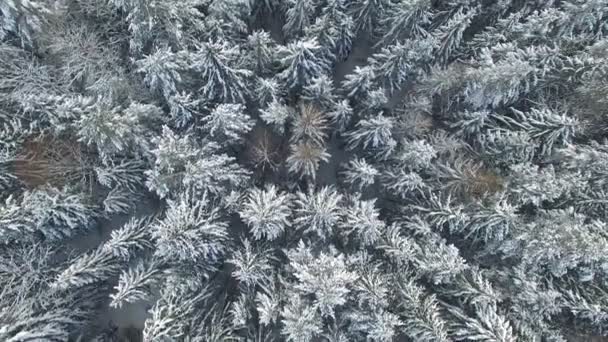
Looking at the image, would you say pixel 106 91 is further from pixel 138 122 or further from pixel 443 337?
pixel 443 337

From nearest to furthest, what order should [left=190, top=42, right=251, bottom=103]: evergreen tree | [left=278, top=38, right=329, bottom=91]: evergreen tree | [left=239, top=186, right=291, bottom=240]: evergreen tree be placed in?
1. [left=239, top=186, right=291, bottom=240]: evergreen tree
2. [left=190, top=42, right=251, bottom=103]: evergreen tree
3. [left=278, top=38, right=329, bottom=91]: evergreen tree

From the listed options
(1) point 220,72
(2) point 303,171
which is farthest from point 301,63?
(2) point 303,171

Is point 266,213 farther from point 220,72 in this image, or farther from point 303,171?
point 220,72

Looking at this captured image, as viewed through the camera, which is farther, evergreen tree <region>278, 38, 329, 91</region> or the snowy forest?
evergreen tree <region>278, 38, 329, 91</region>

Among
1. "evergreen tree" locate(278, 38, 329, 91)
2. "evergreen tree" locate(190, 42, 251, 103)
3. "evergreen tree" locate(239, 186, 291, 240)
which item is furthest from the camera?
"evergreen tree" locate(278, 38, 329, 91)

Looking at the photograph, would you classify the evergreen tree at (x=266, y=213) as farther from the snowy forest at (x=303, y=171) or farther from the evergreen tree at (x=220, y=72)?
the evergreen tree at (x=220, y=72)

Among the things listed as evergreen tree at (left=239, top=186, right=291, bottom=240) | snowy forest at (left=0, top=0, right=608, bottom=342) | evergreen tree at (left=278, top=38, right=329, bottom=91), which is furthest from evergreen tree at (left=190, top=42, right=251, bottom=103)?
evergreen tree at (left=239, top=186, right=291, bottom=240)

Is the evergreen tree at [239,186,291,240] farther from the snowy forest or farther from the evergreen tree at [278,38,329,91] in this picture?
the evergreen tree at [278,38,329,91]

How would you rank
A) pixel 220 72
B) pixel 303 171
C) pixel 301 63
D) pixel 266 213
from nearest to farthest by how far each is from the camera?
1. pixel 266 213
2. pixel 220 72
3. pixel 301 63
4. pixel 303 171
